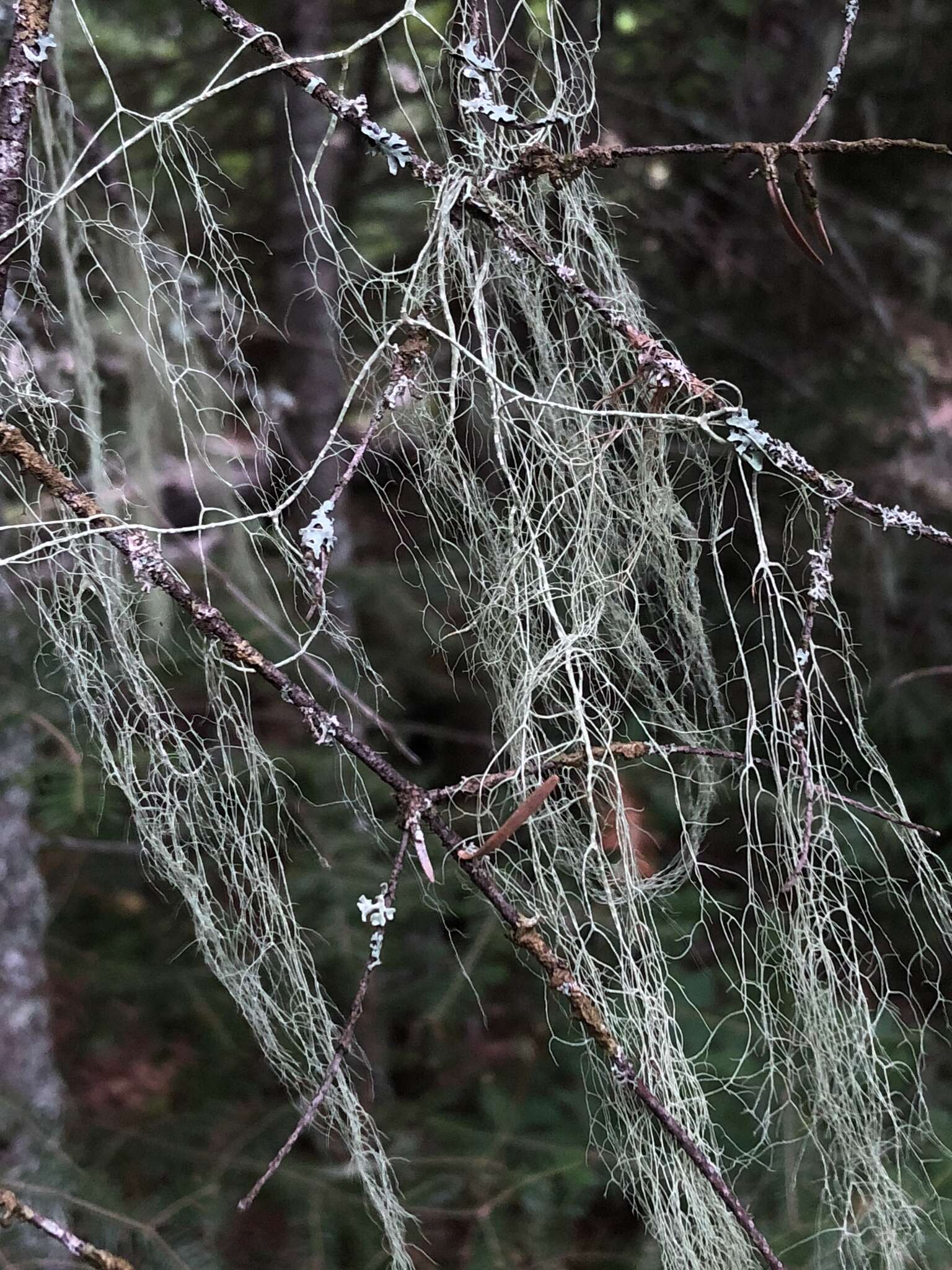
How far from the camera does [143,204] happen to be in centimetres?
155

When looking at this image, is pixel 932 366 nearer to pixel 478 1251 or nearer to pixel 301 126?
pixel 301 126

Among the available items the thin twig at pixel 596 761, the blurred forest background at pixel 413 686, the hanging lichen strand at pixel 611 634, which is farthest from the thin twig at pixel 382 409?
the blurred forest background at pixel 413 686

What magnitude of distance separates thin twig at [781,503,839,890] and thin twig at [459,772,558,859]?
14 centimetres

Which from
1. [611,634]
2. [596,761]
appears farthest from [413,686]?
[596,761]

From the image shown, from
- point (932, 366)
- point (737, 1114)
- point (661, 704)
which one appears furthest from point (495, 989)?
point (932, 366)

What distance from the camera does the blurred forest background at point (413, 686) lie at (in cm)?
126

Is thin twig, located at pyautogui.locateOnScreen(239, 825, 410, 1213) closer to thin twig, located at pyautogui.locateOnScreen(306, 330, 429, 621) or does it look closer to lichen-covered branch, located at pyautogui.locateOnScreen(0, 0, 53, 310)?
thin twig, located at pyautogui.locateOnScreen(306, 330, 429, 621)

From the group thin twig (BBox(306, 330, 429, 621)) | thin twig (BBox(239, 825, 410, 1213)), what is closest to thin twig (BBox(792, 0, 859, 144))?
thin twig (BBox(306, 330, 429, 621))

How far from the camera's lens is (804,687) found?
58cm

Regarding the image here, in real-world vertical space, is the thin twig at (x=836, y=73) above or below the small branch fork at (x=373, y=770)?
above

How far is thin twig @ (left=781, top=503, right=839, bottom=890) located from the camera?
56 cm

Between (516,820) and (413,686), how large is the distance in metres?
1.37

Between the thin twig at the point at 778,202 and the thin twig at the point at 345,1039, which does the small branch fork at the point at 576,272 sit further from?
the thin twig at the point at 345,1039

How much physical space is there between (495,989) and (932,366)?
236cm
